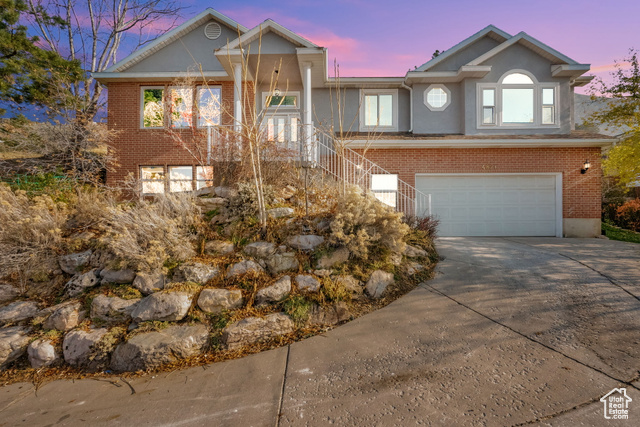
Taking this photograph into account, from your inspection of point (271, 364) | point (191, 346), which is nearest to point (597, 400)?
point (271, 364)

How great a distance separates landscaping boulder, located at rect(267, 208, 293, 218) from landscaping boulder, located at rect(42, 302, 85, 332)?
120 inches

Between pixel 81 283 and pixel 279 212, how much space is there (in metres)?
A: 3.13

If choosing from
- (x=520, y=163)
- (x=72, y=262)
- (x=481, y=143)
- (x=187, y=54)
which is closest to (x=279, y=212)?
(x=72, y=262)

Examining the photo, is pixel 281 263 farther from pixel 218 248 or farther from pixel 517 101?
pixel 517 101

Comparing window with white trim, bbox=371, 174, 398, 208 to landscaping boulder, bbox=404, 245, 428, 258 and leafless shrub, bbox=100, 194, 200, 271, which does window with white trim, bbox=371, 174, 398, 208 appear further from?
leafless shrub, bbox=100, 194, 200, 271

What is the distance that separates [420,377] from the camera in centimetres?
320

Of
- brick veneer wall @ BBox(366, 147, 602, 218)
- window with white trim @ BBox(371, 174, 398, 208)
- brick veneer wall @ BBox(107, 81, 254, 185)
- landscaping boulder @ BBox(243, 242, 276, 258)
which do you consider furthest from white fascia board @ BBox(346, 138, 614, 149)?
landscaping boulder @ BBox(243, 242, 276, 258)

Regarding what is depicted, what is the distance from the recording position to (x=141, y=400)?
3154 millimetres

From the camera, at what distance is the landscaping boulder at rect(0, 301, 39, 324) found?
4.36 metres

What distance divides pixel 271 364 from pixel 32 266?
13.4 ft

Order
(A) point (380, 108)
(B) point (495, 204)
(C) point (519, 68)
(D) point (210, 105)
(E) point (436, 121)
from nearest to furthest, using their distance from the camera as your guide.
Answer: (B) point (495, 204) → (D) point (210, 105) → (C) point (519, 68) → (E) point (436, 121) → (A) point (380, 108)

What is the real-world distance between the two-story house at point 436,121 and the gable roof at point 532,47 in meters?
0.04

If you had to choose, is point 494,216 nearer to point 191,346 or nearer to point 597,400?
point 597,400

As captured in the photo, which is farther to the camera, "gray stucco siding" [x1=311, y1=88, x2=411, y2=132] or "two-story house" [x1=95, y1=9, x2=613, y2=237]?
"gray stucco siding" [x1=311, y1=88, x2=411, y2=132]
